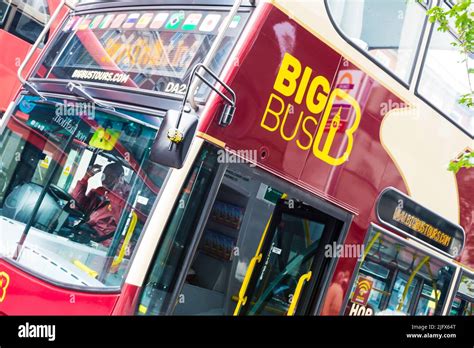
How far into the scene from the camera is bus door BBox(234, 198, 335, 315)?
4.17 m

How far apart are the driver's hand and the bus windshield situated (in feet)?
1.76

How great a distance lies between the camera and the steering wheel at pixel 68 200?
148 inches

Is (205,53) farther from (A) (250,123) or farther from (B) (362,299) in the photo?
(B) (362,299)

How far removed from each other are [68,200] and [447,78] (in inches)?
130

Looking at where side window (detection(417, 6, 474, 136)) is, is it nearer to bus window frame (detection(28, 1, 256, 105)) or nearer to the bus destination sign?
the bus destination sign

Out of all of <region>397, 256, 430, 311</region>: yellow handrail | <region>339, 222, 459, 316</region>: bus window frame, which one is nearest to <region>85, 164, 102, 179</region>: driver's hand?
<region>339, 222, 459, 316</region>: bus window frame

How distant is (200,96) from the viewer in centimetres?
339

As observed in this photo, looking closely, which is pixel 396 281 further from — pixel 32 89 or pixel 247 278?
pixel 32 89

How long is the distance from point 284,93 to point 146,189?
1.05 meters

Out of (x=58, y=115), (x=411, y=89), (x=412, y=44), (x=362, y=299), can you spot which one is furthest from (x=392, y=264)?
(x=58, y=115)

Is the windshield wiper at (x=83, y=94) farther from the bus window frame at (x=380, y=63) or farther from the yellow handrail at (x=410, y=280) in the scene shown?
the yellow handrail at (x=410, y=280)

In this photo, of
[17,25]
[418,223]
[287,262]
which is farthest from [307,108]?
[17,25]

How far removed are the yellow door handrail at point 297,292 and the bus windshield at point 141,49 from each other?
1.61m

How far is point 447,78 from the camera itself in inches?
201
